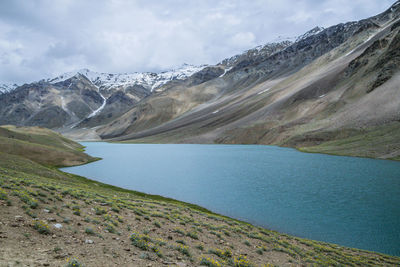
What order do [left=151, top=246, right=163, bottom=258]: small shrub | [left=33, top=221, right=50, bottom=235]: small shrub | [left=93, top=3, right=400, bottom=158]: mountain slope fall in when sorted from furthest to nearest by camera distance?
1. [left=93, top=3, right=400, bottom=158]: mountain slope
2. [left=151, top=246, right=163, bottom=258]: small shrub
3. [left=33, top=221, right=50, bottom=235]: small shrub

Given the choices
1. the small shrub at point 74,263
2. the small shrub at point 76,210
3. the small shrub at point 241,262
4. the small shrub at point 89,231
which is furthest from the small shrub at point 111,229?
the small shrub at point 241,262

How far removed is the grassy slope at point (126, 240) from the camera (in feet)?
29.9

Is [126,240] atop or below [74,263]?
below

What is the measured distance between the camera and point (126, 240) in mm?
11758

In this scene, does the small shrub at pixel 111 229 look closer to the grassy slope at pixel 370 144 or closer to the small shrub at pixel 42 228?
the small shrub at pixel 42 228

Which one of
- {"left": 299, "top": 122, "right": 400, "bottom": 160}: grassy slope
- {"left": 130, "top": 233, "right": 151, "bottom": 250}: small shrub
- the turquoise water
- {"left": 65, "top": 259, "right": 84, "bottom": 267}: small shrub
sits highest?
{"left": 299, "top": 122, "right": 400, "bottom": 160}: grassy slope

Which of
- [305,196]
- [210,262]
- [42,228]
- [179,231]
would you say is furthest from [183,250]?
[305,196]

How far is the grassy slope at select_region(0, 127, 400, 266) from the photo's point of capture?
910cm

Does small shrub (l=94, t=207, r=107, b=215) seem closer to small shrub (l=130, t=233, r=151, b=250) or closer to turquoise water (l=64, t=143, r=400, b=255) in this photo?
small shrub (l=130, t=233, r=151, b=250)

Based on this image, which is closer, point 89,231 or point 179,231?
point 89,231

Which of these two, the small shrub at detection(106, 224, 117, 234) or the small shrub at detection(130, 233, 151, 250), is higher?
the small shrub at detection(106, 224, 117, 234)

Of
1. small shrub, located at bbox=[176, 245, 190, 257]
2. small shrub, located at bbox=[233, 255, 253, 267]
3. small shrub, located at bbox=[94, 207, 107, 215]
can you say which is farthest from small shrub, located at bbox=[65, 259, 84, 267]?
small shrub, located at bbox=[94, 207, 107, 215]

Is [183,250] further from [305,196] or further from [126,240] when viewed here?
[305,196]

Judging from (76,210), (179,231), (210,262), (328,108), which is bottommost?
(179,231)
